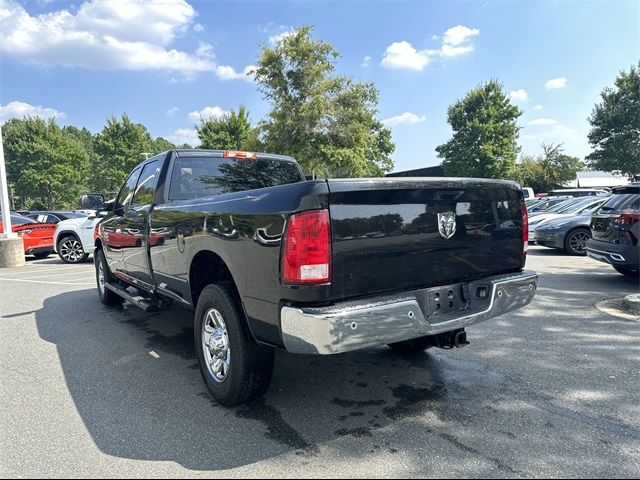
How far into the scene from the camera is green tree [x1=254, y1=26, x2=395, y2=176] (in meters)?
27.8

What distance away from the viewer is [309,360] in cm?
407

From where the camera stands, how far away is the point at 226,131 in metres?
38.2

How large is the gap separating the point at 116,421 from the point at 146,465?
0.66 meters

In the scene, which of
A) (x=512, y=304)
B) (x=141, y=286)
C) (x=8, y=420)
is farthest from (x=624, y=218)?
(x=8, y=420)

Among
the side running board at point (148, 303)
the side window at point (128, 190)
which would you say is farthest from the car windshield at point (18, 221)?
the side running board at point (148, 303)

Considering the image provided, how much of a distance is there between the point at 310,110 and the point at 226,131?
13.3 m

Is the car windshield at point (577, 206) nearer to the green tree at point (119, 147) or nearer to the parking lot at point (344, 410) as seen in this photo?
the parking lot at point (344, 410)

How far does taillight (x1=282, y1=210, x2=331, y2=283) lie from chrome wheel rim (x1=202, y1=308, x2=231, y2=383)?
0.94 m

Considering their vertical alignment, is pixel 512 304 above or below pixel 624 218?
below

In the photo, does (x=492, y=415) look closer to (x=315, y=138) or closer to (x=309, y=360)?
(x=309, y=360)

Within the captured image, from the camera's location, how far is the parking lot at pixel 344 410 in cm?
245

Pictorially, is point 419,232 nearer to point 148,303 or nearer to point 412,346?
point 412,346

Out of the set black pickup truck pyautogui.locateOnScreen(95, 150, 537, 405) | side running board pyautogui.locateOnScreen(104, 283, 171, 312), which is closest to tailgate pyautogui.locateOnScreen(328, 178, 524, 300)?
black pickup truck pyautogui.locateOnScreen(95, 150, 537, 405)

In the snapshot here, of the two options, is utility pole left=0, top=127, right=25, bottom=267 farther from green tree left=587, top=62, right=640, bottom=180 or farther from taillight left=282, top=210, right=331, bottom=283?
green tree left=587, top=62, right=640, bottom=180
